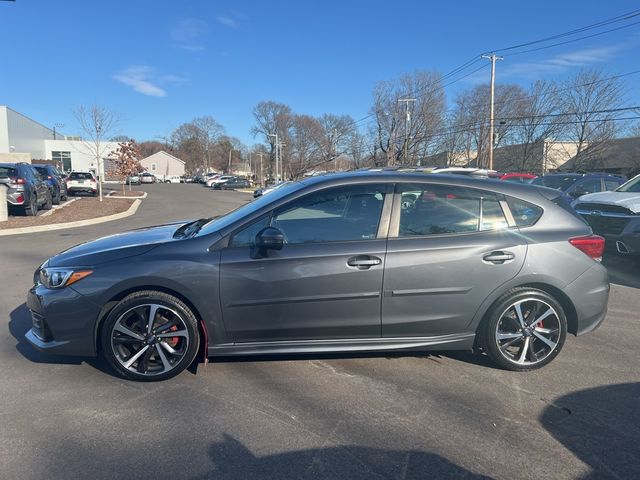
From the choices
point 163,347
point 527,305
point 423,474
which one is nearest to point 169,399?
point 163,347

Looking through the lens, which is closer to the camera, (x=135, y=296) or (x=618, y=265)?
(x=135, y=296)

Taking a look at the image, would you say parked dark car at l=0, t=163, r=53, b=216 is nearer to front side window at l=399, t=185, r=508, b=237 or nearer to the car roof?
the car roof

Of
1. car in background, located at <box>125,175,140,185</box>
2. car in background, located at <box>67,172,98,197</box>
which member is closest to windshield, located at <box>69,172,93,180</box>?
car in background, located at <box>67,172,98,197</box>

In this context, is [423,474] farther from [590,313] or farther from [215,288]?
[590,313]

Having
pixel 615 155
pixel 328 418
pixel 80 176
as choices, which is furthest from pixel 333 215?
pixel 615 155

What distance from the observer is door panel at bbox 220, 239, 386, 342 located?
362 centimetres

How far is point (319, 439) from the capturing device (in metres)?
2.97

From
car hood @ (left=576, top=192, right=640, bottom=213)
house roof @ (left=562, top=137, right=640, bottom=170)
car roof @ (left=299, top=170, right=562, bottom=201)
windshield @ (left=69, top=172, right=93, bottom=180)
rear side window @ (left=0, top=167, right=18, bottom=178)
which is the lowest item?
car hood @ (left=576, top=192, right=640, bottom=213)

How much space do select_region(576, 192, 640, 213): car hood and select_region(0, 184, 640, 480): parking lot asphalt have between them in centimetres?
Answer: 430

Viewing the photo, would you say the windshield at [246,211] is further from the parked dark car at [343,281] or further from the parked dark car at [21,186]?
the parked dark car at [21,186]

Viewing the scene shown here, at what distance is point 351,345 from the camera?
150 inches

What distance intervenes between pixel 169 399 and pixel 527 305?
3.01 m

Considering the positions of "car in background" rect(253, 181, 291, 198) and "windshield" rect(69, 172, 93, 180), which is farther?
"windshield" rect(69, 172, 93, 180)

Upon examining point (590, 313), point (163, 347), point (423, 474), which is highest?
point (590, 313)
